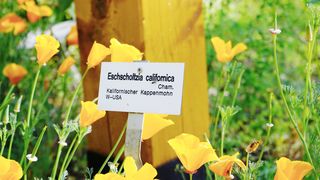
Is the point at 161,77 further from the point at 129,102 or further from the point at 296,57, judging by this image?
the point at 296,57

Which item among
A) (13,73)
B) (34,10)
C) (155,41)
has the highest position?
(34,10)

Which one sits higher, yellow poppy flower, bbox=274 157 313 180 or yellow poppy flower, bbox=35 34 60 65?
yellow poppy flower, bbox=35 34 60 65

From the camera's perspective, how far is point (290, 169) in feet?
4.03

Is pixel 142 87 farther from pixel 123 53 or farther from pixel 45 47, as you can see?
pixel 45 47

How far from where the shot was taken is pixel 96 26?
2012mm

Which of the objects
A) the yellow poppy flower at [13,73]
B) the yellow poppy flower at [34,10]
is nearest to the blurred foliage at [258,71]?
the yellow poppy flower at [34,10]

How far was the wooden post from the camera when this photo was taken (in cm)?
189

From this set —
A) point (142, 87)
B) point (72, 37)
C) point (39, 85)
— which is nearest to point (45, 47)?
point (142, 87)

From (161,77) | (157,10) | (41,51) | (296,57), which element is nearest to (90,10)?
(157,10)

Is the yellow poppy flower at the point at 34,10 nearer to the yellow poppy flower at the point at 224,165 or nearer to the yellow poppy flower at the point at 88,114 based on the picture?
the yellow poppy flower at the point at 88,114

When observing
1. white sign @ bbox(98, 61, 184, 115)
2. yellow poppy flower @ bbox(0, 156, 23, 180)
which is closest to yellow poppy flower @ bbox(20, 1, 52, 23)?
white sign @ bbox(98, 61, 184, 115)

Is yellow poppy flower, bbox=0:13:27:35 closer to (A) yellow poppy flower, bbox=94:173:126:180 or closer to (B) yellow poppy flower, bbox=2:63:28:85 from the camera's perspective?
(B) yellow poppy flower, bbox=2:63:28:85

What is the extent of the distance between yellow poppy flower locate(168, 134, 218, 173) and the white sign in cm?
9

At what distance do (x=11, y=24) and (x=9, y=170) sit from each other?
1203mm
